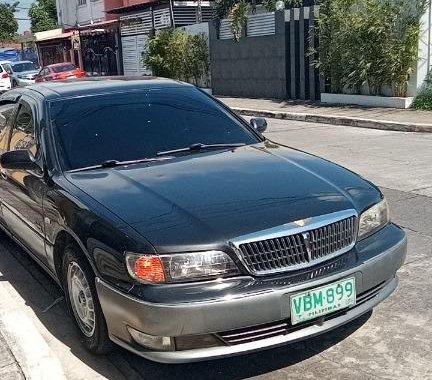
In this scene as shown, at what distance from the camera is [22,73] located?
29.0 meters

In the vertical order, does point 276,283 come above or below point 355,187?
below

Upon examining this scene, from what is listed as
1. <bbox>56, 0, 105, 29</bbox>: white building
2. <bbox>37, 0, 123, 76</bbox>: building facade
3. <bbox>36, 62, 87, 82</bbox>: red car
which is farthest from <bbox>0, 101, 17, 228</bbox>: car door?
<bbox>56, 0, 105, 29</bbox>: white building

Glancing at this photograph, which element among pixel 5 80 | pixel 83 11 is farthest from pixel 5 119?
pixel 83 11

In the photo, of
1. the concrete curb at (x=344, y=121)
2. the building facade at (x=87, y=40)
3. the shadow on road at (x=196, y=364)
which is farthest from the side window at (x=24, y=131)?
the building facade at (x=87, y=40)

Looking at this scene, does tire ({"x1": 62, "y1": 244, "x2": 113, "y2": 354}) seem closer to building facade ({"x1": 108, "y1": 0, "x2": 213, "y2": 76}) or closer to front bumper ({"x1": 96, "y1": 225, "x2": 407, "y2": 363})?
front bumper ({"x1": 96, "y1": 225, "x2": 407, "y2": 363})

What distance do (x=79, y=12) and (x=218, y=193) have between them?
46.1m

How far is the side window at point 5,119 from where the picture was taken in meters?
5.33

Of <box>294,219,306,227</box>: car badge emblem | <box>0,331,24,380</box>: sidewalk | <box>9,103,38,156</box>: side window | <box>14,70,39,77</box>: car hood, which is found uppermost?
<box>9,103,38,156</box>: side window

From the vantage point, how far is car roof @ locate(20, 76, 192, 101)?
462 centimetres

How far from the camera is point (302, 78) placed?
56.5ft

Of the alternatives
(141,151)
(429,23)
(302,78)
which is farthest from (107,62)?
(141,151)

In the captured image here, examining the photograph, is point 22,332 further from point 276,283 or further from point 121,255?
point 276,283

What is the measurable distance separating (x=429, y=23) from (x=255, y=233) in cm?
1235

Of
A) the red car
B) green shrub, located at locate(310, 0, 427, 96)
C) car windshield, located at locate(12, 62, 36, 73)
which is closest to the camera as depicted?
green shrub, located at locate(310, 0, 427, 96)
